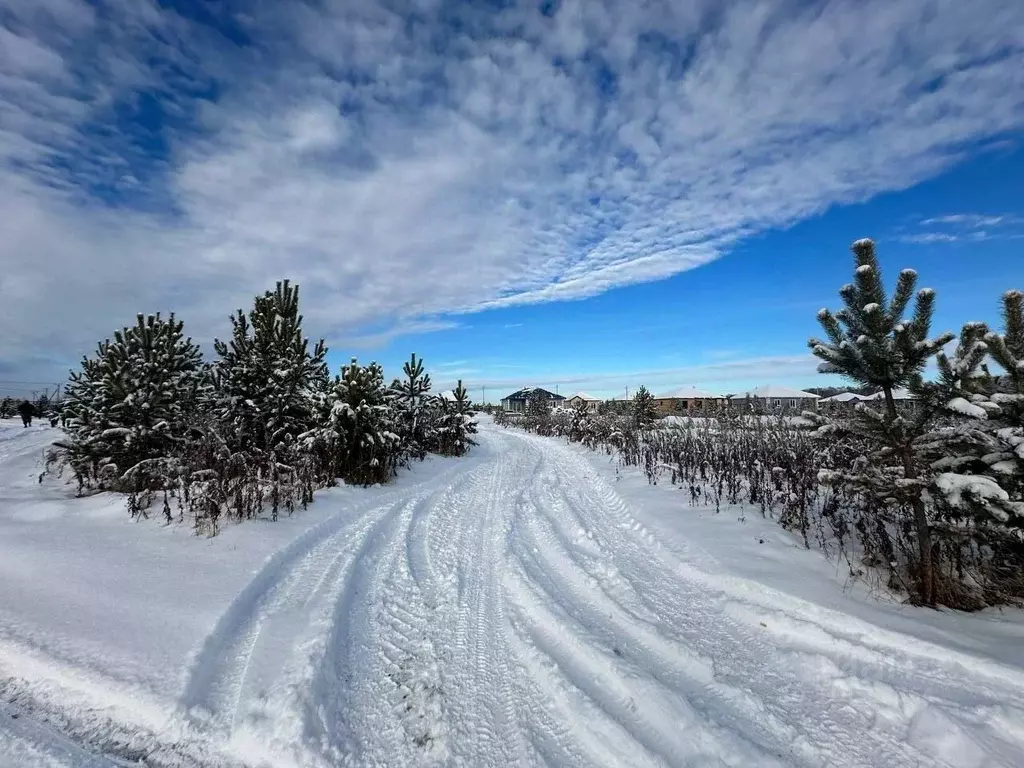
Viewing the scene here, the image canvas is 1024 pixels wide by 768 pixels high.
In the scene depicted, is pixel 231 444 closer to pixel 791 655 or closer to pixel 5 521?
pixel 5 521

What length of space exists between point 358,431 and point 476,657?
732cm

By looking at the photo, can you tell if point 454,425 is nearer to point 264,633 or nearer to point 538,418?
point 538,418

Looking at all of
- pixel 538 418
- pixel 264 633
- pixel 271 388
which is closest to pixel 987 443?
pixel 264 633

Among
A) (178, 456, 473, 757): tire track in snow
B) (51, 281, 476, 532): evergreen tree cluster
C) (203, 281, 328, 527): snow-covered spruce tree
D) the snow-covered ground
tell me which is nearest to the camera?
the snow-covered ground

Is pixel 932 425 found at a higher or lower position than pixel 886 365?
lower

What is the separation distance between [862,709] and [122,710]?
431 cm

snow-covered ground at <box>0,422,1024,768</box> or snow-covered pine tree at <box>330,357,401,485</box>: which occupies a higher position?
snow-covered pine tree at <box>330,357,401,485</box>

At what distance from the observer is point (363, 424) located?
10.1 m

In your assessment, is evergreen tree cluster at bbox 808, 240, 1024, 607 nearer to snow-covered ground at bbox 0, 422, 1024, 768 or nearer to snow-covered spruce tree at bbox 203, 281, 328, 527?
snow-covered ground at bbox 0, 422, 1024, 768

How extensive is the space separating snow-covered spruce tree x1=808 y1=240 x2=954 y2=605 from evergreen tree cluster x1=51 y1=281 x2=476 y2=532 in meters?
6.91

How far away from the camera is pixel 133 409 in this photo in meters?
8.77

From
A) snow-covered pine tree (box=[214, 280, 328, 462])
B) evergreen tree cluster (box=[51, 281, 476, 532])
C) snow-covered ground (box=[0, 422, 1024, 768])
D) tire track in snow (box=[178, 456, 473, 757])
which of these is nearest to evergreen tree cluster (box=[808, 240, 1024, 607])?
snow-covered ground (box=[0, 422, 1024, 768])

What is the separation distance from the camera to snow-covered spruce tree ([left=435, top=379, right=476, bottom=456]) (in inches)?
648

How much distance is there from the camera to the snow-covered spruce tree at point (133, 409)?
8.66 m
